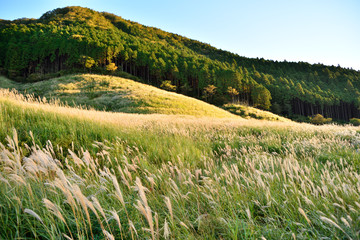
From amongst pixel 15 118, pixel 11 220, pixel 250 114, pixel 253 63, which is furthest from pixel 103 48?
pixel 253 63

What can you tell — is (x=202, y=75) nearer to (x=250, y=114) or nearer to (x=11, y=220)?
(x=250, y=114)

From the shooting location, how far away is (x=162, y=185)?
2510 mm

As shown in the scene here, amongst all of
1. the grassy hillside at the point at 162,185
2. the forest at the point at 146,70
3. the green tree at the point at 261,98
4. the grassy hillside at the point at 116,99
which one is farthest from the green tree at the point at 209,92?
A: the grassy hillside at the point at 162,185

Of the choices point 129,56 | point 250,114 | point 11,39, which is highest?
point 11,39

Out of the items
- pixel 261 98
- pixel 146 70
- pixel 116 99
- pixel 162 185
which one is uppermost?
pixel 146 70

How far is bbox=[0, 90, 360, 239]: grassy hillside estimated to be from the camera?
1.49 meters

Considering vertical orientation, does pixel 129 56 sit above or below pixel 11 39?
below

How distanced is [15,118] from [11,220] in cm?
458

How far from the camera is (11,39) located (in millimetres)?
68688

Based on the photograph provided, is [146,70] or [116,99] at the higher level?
[146,70]

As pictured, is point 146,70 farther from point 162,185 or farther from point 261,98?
point 162,185

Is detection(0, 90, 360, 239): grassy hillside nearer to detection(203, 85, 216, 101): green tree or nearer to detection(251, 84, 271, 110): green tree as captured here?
detection(203, 85, 216, 101): green tree

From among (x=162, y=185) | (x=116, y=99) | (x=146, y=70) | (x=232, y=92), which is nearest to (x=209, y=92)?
(x=232, y=92)

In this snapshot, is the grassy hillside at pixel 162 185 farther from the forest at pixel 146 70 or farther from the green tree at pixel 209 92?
the forest at pixel 146 70
